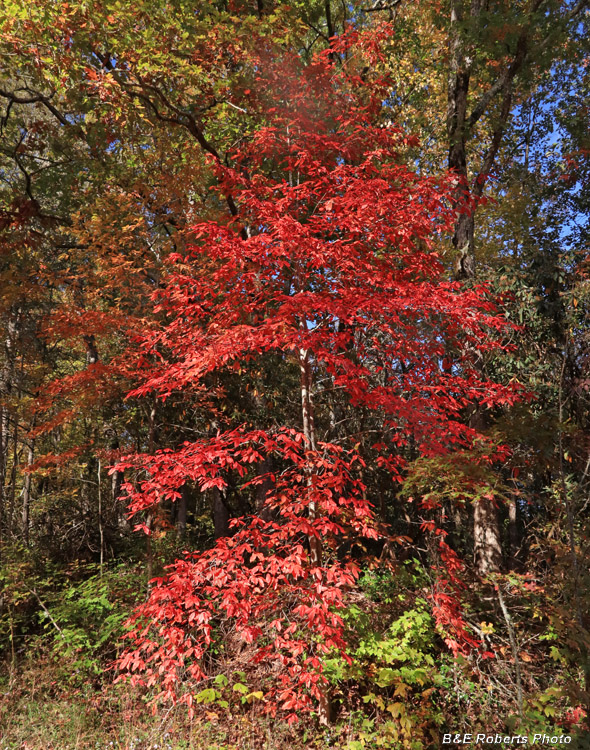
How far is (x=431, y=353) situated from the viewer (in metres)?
5.79

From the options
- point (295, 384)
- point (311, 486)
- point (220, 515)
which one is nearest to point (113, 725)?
point (311, 486)

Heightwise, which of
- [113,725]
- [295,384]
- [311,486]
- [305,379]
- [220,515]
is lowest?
[113,725]

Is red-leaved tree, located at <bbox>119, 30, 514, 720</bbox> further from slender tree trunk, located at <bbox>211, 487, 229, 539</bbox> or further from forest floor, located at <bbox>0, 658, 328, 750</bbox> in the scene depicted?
slender tree trunk, located at <bbox>211, 487, 229, 539</bbox>

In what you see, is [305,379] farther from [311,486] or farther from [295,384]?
[295,384]

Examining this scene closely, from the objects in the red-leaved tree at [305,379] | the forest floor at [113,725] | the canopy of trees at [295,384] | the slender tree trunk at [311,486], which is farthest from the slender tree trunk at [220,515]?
the slender tree trunk at [311,486]

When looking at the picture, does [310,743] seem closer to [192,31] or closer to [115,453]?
[115,453]

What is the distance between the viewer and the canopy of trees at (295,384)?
4590mm

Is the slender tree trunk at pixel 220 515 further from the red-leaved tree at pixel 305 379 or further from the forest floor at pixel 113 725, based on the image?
the forest floor at pixel 113 725

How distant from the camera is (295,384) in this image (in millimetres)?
10148

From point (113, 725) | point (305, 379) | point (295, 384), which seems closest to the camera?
point (113, 725)

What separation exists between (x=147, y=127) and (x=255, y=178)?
3856 mm

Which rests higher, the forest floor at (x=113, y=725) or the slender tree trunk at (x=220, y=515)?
the slender tree trunk at (x=220, y=515)

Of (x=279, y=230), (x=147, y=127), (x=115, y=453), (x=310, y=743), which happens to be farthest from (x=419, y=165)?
(x=310, y=743)

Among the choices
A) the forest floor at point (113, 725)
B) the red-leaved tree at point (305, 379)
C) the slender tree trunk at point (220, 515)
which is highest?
the red-leaved tree at point (305, 379)
